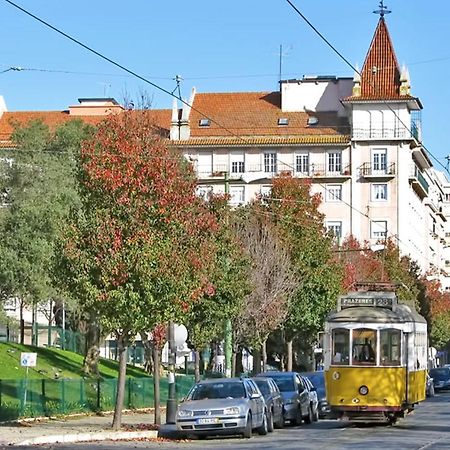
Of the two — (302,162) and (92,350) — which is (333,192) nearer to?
(302,162)

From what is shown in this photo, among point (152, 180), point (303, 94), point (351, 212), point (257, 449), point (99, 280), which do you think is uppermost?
point (303, 94)

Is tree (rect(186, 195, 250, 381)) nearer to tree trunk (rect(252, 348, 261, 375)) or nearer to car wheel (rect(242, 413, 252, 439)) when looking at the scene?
car wheel (rect(242, 413, 252, 439))

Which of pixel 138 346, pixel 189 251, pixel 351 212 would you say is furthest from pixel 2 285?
pixel 351 212

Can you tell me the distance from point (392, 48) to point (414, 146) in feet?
29.5

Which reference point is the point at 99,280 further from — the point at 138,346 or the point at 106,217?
the point at 138,346

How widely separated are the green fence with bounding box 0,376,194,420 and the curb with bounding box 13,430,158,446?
15.6ft

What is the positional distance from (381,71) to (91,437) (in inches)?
3185

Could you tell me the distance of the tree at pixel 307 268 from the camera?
188ft

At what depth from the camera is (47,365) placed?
47.8 m

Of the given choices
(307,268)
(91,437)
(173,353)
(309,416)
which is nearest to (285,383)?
(309,416)

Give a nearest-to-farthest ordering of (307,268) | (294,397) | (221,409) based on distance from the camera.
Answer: (221,409), (294,397), (307,268)

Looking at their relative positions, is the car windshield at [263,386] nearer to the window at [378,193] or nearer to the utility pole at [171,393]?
the utility pole at [171,393]

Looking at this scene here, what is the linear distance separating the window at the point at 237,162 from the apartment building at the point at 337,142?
9cm

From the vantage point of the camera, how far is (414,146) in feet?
346
